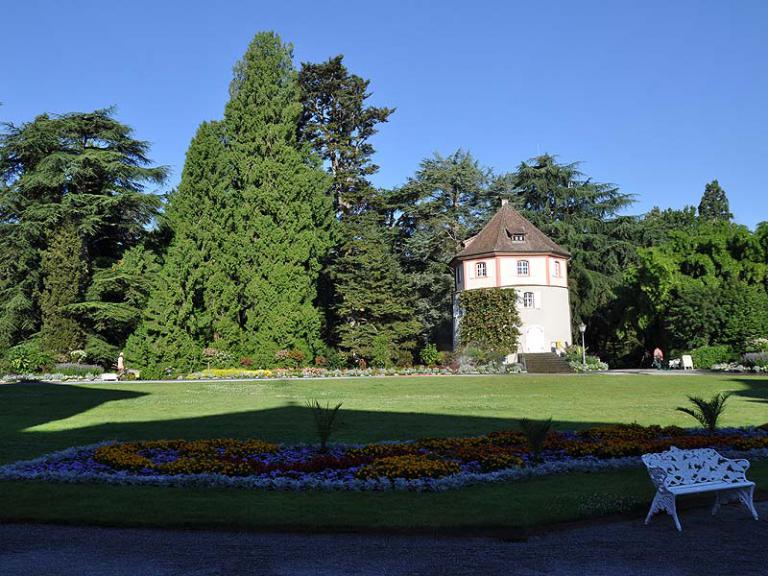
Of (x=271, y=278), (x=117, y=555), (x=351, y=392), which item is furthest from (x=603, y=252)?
(x=117, y=555)

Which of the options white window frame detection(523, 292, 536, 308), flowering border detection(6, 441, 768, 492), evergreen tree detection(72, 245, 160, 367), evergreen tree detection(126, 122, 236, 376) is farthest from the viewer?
white window frame detection(523, 292, 536, 308)

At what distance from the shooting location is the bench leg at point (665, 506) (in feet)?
24.1

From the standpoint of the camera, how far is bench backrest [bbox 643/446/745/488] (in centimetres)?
770

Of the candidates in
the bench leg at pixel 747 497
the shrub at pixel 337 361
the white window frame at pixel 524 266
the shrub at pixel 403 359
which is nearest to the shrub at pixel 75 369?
the shrub at pixel 337 361

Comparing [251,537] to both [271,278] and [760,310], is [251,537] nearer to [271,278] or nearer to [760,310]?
[271,278]

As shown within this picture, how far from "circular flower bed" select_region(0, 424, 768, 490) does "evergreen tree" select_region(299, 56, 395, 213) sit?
37.5m

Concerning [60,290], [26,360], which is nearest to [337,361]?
[60,290]

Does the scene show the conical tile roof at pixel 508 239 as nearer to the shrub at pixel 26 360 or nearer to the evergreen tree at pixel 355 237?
the evergreen tree at pixel 355 237

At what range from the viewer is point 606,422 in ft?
53.0

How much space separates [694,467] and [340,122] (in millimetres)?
45730

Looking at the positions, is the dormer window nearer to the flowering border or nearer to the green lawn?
the green lawn

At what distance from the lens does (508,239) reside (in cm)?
4541

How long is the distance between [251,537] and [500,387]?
21.1 m

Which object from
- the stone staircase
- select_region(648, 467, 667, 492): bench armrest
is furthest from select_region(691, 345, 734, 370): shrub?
select_region(648, 467, 667, 492): bench armrest
